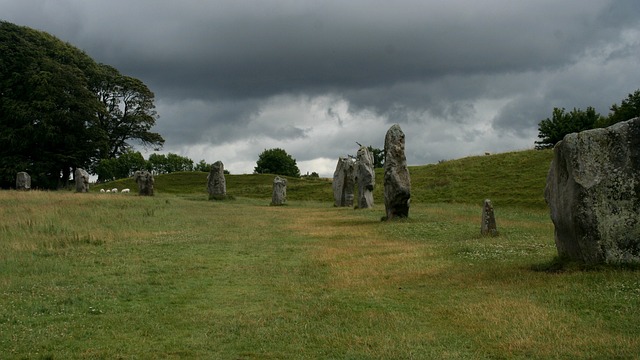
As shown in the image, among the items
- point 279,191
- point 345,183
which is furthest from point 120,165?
point 345,183

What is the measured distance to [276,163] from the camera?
157 m

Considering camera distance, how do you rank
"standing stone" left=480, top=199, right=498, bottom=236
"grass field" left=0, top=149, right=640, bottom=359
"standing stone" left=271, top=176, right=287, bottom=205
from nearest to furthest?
1. "grass field" left=0, top=149, right=640, bottom=359
2. "standing stone" left=480, top=199, right=498, bottom=236
3. "standing stone" left=271, top=176, right=287, bottom=205

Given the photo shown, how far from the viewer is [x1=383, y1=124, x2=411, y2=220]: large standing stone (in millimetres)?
30844

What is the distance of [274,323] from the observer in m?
10.5

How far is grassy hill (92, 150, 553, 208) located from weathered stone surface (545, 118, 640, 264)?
31904 mm

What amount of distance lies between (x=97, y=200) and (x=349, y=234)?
20.7 metres

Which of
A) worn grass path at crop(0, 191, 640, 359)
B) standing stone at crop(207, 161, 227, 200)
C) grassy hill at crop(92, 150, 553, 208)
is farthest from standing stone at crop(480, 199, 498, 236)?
standing stone at crop(207, 161, 227, 200)

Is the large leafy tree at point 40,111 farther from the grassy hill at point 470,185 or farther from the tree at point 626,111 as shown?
Result: the tree at point 626,111

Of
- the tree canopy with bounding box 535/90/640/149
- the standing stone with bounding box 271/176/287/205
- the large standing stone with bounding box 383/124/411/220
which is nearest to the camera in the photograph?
the large standing stone with bounding box 383/124/411/220

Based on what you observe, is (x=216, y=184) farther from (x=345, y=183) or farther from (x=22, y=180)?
(x=22, y=180)

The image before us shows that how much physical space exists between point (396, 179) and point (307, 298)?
1925 cm

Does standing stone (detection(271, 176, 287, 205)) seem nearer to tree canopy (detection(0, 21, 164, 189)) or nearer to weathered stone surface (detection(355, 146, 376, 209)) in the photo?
weathered stone surface (detection(355, 146, 376, 209))

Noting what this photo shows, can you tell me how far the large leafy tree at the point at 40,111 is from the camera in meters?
58.8

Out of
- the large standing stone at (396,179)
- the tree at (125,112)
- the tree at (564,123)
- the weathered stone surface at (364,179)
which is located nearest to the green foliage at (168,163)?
the tree at (125,112)
